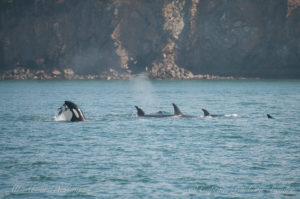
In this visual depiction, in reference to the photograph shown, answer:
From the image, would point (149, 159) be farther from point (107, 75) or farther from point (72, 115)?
point (107, 75)

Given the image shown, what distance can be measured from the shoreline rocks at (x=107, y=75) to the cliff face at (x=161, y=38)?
42cm

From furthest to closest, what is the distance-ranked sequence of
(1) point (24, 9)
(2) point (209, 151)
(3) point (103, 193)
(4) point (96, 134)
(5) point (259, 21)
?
(1) point (24, 9) < (5) point (259, 21) < (4) point (96, 134) < (2) point (209, 151) < (3) point (103, 193)

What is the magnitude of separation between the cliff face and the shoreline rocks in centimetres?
42

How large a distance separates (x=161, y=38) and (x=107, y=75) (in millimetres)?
19371

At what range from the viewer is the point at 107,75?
457 ft

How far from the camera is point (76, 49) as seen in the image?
140 metres

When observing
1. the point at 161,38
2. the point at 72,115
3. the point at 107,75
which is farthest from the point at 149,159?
the point at 107,75

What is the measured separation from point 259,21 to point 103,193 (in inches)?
4882

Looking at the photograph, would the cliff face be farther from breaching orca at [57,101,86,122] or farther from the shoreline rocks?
Answer: breaching orca at [57,101,86,122]

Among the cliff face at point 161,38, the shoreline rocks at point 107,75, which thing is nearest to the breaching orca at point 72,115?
the cliff face at point 161,38

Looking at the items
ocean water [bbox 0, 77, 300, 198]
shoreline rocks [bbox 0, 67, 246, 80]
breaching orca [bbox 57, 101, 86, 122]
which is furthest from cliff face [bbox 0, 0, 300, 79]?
ocean water [bbox 0, 77, 300, 198]

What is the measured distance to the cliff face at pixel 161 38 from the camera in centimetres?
13175

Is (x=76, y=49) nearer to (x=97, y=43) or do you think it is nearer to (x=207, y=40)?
(x=97, y=43)

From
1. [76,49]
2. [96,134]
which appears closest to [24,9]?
[76,49]
